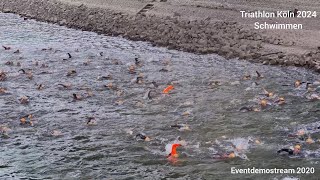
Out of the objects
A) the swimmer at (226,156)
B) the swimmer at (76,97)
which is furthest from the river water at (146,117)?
the swimmer at (76,97)

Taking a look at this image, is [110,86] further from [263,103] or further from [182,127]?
[263,103]

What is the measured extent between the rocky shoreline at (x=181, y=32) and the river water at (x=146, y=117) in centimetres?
66

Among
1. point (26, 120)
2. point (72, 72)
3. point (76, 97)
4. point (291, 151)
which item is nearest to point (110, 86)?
point (76, 97)

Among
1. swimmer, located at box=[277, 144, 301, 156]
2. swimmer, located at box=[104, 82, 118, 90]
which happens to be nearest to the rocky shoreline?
swimmer, located at box=[104, 82, 118, 90]

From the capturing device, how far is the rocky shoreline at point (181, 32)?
17766 mm

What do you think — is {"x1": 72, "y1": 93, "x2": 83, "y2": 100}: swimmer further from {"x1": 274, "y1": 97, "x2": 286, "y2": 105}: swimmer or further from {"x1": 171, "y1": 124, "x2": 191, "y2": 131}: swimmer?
{"x1": 274, "y1": 97, "x2": 286, "y2": 105}: swimmer

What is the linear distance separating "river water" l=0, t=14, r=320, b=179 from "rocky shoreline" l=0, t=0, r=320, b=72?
656mm

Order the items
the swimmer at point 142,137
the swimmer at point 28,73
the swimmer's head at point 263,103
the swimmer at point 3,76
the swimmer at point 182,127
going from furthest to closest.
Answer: the swimmer at point 28,73 < the swimmer at point 3,76 < the swimmer's head at point 263,103 < the swimmer at point 182,127 < the swimmer at point 142,137

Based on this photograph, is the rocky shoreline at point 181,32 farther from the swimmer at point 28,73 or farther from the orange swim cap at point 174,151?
the orange swim cap at point 174,151

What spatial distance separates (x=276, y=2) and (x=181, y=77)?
343 inches

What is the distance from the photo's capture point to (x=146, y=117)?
1310cm

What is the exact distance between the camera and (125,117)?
13.2 meters

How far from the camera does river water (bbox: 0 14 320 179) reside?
1057cm

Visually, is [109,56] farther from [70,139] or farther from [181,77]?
[70,139]
